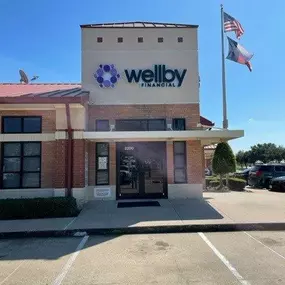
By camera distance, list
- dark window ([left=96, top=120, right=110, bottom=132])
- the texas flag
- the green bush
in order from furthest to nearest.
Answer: the texas flag, dark window ([left=96, top=120, right=110, bottom=132]), the green bush

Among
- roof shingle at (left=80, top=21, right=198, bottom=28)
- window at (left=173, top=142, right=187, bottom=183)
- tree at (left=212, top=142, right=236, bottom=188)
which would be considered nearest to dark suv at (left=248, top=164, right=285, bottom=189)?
tree at (left=212, top=142, right=236, bottom=188)

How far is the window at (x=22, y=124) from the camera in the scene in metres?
12.4

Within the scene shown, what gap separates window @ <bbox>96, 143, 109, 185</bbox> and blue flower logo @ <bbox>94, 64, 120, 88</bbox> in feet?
8.92

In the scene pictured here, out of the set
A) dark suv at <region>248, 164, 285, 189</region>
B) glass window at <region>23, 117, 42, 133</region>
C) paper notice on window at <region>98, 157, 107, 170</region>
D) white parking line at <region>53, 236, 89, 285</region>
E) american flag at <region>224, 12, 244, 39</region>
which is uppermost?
american flag at <region>224, 12, 244, 39</region>

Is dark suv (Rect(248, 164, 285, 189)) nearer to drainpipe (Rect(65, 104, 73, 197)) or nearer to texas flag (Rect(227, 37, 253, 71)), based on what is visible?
texas flag (Rect(227, 37, 253, 71))

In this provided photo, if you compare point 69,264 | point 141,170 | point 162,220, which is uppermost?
point 141,170

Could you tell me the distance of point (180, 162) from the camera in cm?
1366

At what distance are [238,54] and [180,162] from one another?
667cm

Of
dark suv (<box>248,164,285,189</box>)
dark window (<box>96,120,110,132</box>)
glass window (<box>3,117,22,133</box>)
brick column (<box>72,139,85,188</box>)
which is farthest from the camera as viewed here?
dark suv (<box>248,164,285,189</box>)

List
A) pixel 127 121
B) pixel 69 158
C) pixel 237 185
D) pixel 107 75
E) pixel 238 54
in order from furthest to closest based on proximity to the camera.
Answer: pixel 237 185 < pixel 238 54 < pixel 107 75 < pixel 127 121 < pixel 69 158

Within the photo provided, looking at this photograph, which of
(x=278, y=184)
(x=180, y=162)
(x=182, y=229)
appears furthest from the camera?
(x=278, y=184)

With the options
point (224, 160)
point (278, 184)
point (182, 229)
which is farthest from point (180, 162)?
point (278, 184)

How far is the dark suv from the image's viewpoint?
2117cm

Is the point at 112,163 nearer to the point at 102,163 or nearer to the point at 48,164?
the point at 102,163
